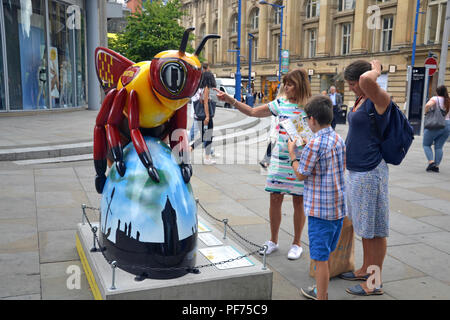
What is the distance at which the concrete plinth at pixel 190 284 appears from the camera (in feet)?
9.10

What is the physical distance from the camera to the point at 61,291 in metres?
3.21

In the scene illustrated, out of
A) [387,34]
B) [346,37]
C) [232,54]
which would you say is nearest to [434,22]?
[387,34]

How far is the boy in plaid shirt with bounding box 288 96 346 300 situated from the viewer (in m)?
3.02

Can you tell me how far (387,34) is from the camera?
32625 mm

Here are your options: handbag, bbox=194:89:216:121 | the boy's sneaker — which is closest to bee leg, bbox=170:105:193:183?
the boy's sneaker

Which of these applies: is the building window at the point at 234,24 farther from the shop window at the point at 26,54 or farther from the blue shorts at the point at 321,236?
the blue shorts at the point at 321,236

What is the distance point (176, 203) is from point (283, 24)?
4247cm

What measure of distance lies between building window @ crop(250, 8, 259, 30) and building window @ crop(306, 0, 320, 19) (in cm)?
953

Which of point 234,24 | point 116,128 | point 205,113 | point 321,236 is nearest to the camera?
point 321,236

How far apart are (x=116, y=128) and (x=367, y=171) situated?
2.06m

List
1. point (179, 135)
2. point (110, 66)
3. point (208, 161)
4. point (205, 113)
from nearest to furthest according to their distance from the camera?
point (179, 135), point (110, 66), point (205, 113), point (208, 161)

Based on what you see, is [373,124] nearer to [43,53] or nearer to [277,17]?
[43,53]

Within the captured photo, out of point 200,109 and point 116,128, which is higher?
point 116,128

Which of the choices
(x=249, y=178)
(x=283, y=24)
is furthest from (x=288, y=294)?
(x=283, y=24)
